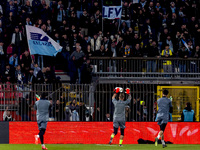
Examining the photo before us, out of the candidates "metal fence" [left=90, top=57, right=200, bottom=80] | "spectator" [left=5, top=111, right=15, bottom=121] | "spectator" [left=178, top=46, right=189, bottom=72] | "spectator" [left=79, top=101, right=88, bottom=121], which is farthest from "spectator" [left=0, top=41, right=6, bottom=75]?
"spectator" [left=178, top=46, right=189, bottom=72]

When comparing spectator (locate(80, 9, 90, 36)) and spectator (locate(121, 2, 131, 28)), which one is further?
spectator (locate(121, 2, 131, 28))

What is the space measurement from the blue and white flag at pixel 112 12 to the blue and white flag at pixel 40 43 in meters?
3.49

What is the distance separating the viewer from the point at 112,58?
2919cm

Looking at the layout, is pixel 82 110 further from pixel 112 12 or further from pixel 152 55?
pixel 112 12

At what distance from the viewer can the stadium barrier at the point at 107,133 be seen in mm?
23750

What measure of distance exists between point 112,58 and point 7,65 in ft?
16.9

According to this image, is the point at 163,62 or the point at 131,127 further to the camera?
the point at 163,62

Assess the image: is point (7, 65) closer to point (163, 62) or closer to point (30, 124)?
point (30, 124)

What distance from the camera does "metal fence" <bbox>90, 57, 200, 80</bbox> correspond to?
2919 cm

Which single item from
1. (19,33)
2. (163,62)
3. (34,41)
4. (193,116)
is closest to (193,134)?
(193,116)

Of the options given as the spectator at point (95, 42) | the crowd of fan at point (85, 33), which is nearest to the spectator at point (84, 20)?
the crowd of fan at point (85, 33)

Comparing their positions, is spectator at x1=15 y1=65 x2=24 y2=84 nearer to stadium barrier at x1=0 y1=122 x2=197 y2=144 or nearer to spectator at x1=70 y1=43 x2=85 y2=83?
spectator at x1=70 y1=43 x2=85 y2=83

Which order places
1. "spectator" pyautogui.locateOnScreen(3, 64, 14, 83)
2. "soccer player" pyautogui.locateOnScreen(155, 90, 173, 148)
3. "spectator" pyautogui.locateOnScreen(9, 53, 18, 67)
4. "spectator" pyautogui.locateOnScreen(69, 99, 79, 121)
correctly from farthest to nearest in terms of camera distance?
1. "spectator" pyautogui.locateOnScreen(9, 53, 18, 67)
2. "spectator" pyautogui.locateOnScreen(3, 64, 14, 83)
3. "spectator" pyautogui.locateOnScreen(69, 99, 79, 121)
4. "soccer player" pyautogui.locateOnScreen(155, 90, 173, 148)

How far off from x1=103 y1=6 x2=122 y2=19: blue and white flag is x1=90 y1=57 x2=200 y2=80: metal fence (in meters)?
2.18
